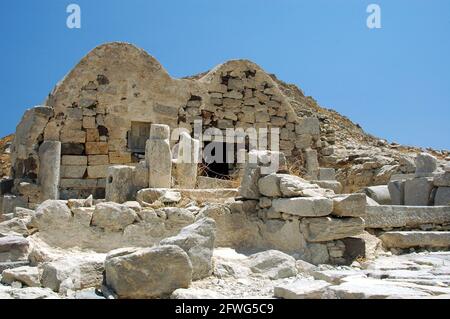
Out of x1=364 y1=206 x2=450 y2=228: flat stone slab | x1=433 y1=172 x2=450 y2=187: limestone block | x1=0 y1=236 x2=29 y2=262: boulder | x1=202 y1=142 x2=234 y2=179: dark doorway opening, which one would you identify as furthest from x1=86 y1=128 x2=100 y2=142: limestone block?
x1=433 y1=172 x2=450 y2=187: limestone block

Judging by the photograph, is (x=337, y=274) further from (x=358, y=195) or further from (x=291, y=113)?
(x=291, y=113)

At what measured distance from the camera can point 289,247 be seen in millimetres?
6285

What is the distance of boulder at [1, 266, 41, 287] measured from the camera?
14.3 ft

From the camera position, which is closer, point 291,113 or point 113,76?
point 113,76

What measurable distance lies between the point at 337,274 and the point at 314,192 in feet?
6.78

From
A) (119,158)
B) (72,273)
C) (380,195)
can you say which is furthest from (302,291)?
(119,158)

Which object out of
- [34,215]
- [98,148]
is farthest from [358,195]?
[98,148]

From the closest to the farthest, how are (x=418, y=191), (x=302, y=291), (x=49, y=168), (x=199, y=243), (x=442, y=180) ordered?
A: (x=302, y=291) → (x=199, y=243) → (x=442, y=180) → (x=418, y=191) → (x=49, y=168)

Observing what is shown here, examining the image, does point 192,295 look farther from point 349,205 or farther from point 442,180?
point 442,180

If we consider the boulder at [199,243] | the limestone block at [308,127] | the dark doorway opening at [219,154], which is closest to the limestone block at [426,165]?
the boulder at [199,243]

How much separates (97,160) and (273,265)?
7.84 metres

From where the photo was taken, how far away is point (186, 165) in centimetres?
826

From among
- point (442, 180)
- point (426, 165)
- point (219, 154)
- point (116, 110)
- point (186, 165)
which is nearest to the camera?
point (442, 180)

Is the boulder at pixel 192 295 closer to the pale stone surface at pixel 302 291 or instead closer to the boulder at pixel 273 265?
A: the pale stone surface at pixel 302 291
